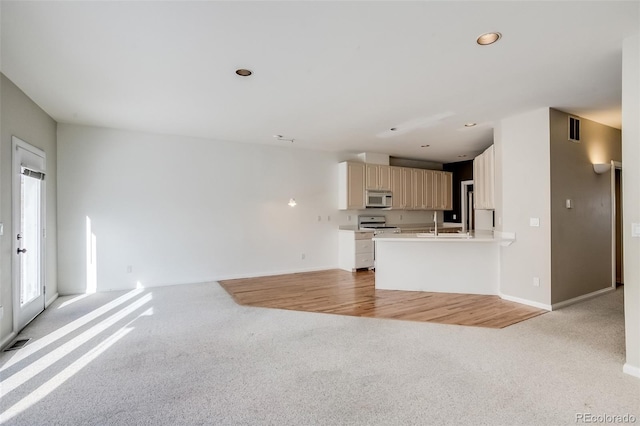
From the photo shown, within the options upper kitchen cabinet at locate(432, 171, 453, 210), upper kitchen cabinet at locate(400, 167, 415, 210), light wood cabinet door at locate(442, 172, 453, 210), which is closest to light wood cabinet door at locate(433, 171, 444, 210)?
upper kitchen cabinet at locate(432, 171, 453, 210)

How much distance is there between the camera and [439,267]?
504cm

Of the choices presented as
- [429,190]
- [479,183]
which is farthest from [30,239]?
[429,190]

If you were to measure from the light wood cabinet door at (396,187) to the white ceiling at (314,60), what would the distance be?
107 inches

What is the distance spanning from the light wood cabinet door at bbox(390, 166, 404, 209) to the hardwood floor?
2.26m

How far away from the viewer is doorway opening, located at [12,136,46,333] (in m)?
3.41

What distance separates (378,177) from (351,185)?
0.73m

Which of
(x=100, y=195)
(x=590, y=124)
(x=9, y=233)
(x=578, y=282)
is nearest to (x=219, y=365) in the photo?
(x=9, y=233)

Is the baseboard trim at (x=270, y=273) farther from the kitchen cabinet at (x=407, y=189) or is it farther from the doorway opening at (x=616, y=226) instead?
the doorway opening at (x=616, y=226)

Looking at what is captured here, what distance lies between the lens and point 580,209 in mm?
4492

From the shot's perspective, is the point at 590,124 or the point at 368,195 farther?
the point at 368,195

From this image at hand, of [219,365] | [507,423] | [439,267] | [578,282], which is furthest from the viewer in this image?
[439,267]

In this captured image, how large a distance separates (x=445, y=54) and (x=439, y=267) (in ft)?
10.7

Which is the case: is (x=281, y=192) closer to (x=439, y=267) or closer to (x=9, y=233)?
(x=439, y=267)

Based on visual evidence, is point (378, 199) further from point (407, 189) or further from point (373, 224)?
point (407, 189)
